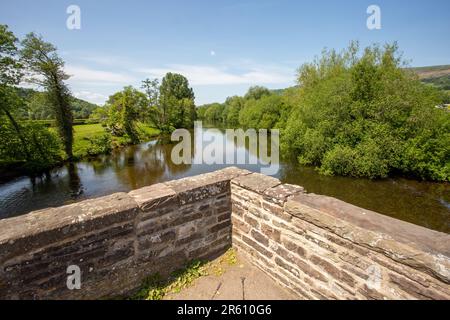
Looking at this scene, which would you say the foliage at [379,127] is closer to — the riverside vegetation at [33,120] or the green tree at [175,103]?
the riverside vegetation at [33,120]

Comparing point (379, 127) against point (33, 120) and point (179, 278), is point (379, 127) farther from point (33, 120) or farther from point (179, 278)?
point (33, 120)

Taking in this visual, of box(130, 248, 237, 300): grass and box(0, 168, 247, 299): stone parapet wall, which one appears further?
box(130, 248, 237, 300): grass

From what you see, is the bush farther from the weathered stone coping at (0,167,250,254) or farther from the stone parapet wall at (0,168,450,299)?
the stone parapet wall at (0,168,450,299)

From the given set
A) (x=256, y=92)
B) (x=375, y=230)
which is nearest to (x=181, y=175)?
(x=375, y=230)

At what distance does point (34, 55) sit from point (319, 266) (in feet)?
74.2

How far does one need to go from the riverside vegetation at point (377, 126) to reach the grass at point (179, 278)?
13.3 meters

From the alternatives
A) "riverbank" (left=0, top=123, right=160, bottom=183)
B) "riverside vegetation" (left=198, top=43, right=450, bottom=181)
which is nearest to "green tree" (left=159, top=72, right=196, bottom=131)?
"riverbank" (left=0, top=123, right=160, bottom=183)

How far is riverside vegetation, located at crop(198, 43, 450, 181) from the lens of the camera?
1294 centimetres

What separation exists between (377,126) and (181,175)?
13.2 meters

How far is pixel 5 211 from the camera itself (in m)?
9.90

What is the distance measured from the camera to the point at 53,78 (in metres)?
17.2

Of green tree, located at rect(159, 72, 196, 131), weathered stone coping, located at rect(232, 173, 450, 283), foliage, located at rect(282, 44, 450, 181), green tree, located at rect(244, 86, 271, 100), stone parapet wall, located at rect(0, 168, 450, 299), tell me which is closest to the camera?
weathered stone coping, located at rect(232, 173, 450, 283)

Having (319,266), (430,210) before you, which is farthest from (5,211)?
(430,210)
